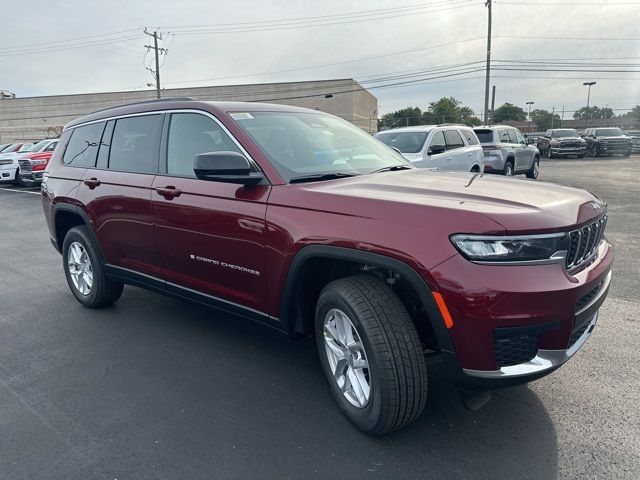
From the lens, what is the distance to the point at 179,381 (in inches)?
136

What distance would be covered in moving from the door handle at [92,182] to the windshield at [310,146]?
174cm

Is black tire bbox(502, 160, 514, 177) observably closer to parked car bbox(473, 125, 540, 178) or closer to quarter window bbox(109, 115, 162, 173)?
parked car bbox(473, 125, 540, 178)

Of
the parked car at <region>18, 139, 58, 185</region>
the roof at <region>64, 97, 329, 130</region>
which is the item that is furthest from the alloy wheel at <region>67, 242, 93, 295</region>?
the parked car at <region>18, 139, 58, 185</region>

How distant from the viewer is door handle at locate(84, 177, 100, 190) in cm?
450

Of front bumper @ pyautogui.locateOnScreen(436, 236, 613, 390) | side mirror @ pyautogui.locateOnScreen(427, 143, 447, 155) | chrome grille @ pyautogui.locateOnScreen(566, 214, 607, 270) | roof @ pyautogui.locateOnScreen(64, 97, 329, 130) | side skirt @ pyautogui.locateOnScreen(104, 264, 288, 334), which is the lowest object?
side skirt @ pyautogui.locateOnScreen(104, 264, 288, 334)

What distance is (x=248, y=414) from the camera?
3.01 m

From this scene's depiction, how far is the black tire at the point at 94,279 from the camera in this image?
15.4ft

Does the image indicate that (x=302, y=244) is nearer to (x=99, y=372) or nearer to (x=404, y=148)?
(x=99, y=372)

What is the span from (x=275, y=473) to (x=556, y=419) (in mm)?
1642

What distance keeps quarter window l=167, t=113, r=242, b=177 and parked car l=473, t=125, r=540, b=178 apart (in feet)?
35.7

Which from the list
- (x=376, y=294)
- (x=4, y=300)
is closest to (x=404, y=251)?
(x=376, y=294)

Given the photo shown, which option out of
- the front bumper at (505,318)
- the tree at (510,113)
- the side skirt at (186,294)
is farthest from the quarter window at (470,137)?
the tree at (510,113)

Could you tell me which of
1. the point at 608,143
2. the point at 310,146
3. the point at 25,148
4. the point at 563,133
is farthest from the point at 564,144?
the point at 310,146

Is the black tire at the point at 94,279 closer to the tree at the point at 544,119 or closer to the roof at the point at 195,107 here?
the roof at the point at 195,107
